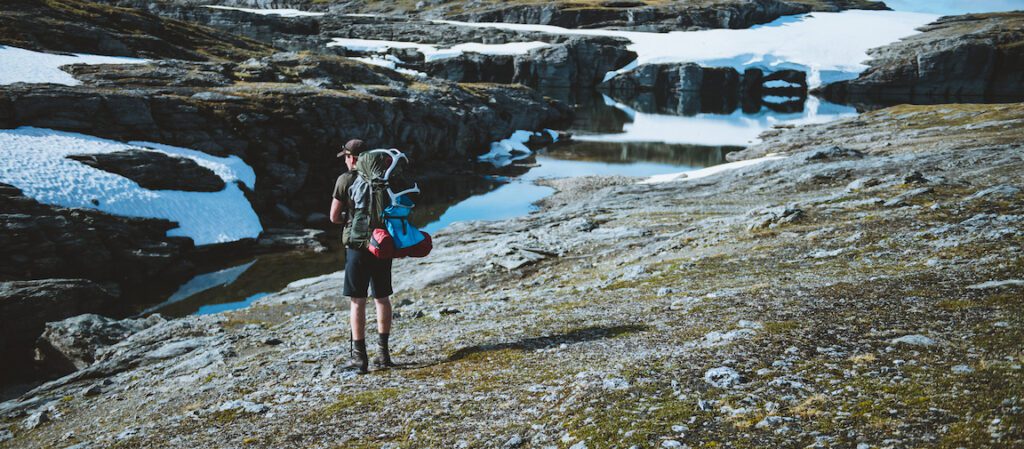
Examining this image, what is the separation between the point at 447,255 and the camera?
28047 mm

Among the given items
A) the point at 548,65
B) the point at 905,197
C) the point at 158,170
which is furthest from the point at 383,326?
the point at 548,65

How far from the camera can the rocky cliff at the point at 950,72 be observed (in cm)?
14088

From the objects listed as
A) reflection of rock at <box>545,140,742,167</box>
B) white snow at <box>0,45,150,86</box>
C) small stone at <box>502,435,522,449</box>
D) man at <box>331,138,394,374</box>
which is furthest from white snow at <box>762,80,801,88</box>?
small stone at <box>502,435,522,449</box>

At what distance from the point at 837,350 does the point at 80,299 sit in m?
28.5

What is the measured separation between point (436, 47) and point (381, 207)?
552 feet

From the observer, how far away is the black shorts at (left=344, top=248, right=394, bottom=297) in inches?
421

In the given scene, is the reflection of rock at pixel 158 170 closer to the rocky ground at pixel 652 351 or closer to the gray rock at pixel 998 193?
the rocky ground at pixel 652 351

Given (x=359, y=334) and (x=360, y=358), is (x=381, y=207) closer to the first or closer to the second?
(x=359, y=334)

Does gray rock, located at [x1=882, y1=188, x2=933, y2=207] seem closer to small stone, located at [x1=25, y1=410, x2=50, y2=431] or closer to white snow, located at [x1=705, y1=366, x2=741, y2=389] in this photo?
white snow, located at [x1=705, y1=366, x2=741, y2=389]

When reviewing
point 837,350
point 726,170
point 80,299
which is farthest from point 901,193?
point 80,299

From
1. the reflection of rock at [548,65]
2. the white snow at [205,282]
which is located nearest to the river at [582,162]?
the white snow at [205,282]

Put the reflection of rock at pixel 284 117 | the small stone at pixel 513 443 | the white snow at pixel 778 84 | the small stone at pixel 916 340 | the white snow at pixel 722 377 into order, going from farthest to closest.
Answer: the white snow at pixel 778 84
the reflection of rock at pixel 284 117
the small stone at pixel 916 340
the white snow at pixel 722 377
the small stone at pixel 513 443

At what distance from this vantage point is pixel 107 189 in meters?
34.7

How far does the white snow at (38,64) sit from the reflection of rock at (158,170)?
14.9 m
